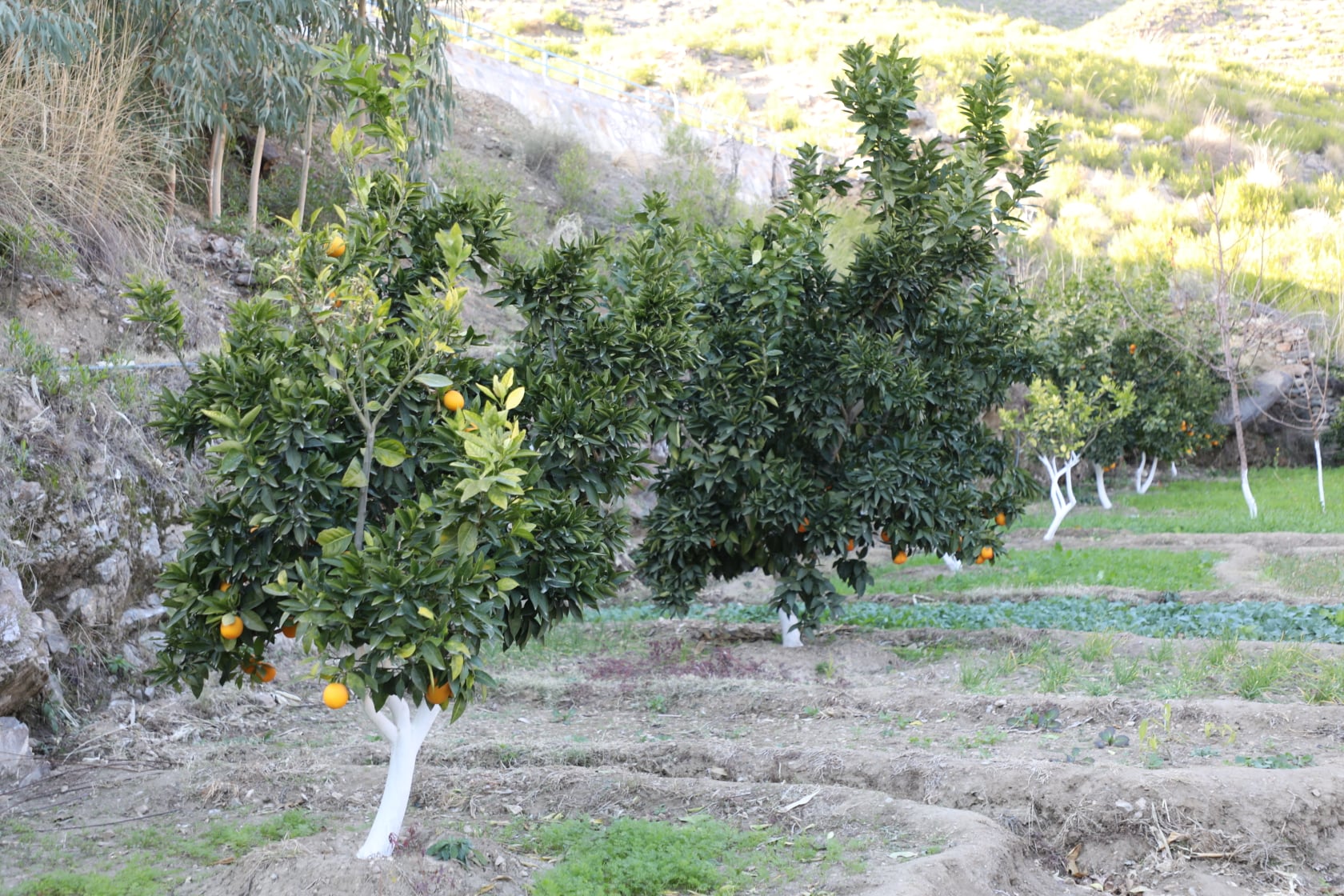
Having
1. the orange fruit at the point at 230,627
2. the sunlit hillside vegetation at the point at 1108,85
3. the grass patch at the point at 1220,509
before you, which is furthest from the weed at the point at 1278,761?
the sunlit hillside vegetation at the point at 1108,85

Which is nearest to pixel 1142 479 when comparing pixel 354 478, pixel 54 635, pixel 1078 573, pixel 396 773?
pixel 1078 573

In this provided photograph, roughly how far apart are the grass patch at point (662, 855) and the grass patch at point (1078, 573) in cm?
681

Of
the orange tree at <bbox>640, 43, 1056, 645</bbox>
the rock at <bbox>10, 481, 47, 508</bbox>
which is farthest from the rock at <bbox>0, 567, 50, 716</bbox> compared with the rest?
the orange tree at <bbox>640, 43, 1056, 645</bbox>

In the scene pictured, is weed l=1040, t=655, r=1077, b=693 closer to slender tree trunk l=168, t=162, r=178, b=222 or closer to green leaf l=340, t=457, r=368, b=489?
green leaf l=340, t=457, r=368, b=489

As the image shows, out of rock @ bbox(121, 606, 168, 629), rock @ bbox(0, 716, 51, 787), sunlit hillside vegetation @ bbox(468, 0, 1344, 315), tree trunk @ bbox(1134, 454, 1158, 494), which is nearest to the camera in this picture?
rock @ bbox(0, 716, 51, 787)

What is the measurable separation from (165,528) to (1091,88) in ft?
143

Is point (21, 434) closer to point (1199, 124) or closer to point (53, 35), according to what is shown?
point (53, 35)

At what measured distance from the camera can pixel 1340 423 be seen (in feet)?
75.0

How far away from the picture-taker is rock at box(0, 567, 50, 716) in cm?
576

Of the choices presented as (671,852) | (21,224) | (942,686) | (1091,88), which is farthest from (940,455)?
(1091,88)

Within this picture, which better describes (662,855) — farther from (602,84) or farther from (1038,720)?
(602,84)

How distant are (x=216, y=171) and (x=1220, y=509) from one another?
1659 cm

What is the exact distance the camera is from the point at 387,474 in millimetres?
3998

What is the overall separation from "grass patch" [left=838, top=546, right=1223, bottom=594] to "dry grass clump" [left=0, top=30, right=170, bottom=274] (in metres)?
8.76
